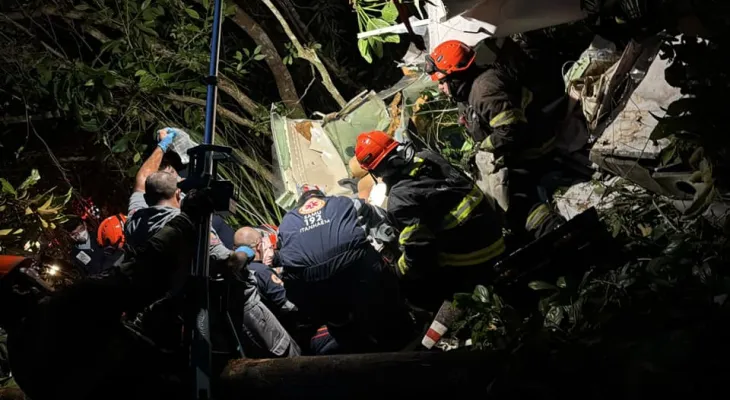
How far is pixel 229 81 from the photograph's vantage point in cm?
791

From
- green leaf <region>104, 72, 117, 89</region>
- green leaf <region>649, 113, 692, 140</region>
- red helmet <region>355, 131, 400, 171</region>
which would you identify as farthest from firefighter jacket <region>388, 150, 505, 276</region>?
green leaf <region>104, 72, 117, 89</region>

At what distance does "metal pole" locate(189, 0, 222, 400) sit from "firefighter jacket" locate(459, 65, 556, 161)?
2.55 metres

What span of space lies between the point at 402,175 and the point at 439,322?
111 cm

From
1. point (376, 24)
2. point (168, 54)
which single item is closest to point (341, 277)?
point (376, 24)

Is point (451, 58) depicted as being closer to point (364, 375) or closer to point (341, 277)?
point (341, 277)

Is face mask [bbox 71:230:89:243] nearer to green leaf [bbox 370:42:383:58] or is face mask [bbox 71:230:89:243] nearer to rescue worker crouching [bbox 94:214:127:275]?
rescue worker crouching [bbox 94:214:127:275]

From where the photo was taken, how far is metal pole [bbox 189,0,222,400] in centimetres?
242

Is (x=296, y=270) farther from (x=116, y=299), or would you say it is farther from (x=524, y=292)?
(x=116, y=299)

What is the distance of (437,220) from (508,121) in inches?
37.2

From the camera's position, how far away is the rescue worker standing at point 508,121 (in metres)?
5.04

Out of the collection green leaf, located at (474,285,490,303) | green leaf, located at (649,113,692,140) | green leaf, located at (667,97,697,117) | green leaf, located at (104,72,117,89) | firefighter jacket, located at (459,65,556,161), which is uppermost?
green leaf, located at (667,97,697,117)

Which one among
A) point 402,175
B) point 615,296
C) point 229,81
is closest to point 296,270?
point 402,175

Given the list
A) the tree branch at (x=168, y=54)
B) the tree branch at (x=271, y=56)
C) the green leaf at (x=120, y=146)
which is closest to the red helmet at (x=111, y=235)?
the green leaf at (x=120, y=146)

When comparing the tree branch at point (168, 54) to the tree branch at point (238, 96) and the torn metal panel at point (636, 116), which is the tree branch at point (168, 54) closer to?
the tree branch at point (238, 96)
